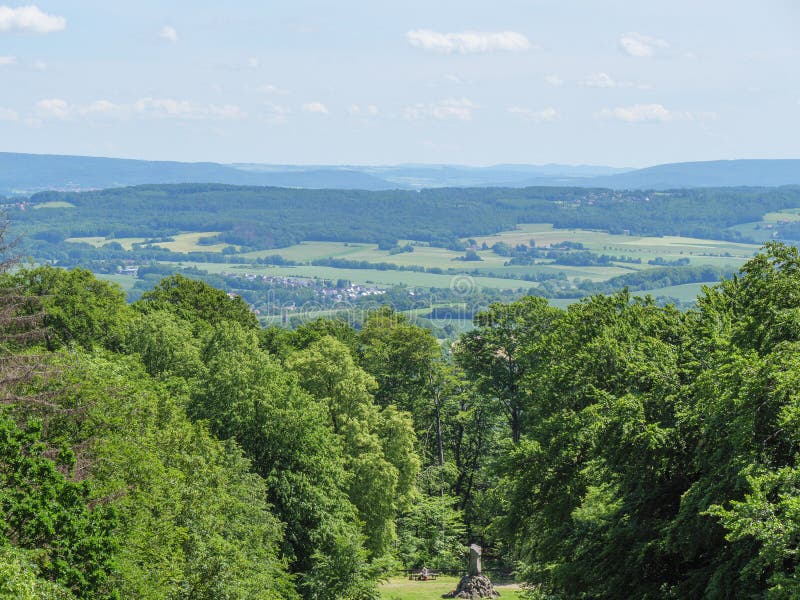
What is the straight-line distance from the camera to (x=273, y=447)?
144 feet

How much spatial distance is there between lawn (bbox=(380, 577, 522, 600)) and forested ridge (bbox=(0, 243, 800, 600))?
76.1 inches

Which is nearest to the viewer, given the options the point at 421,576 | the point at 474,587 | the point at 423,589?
the point at 474,587

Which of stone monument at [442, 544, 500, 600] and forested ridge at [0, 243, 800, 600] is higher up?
forested ridge at [0, 243, 800, 600]

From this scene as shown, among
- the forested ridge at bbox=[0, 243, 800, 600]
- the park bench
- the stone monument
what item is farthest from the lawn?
the forested ridge at bbox=[0, 243, 800, 600]

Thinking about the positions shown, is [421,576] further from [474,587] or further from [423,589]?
[474,587]

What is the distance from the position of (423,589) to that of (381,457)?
285 inches

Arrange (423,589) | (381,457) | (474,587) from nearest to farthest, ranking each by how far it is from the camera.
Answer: (474,587) → (423,589) → (381,457)

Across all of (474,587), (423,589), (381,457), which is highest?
(381,457)

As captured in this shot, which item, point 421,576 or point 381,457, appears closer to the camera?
point 381,457

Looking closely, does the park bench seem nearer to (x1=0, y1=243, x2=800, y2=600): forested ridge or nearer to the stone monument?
(x1=0, y1=243, x2=800, y2=600): forested ridge

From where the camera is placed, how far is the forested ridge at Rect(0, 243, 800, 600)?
75.0ft

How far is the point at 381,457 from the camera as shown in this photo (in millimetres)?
51594

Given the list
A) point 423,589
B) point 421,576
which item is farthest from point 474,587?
point 421,576

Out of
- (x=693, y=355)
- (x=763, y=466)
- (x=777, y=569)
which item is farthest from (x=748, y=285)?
(x=777, y=569)
